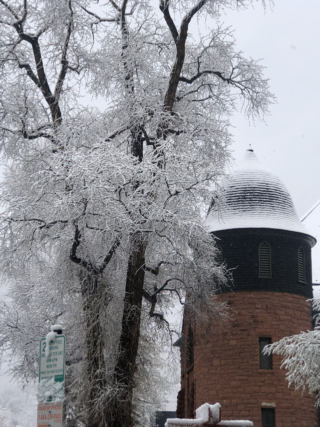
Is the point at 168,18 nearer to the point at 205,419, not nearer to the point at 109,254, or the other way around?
the point at 109,254

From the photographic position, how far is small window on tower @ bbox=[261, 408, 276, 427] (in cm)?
2234

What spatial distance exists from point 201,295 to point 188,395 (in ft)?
34.1

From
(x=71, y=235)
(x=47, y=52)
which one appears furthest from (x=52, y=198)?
(x=47, y=52)

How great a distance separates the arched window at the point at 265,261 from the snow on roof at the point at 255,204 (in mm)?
765

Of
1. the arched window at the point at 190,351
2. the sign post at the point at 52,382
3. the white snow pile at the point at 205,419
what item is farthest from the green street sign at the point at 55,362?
the arched window at the point at 190,351

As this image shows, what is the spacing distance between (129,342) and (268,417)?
26.7ft

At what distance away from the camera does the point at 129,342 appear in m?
16.5

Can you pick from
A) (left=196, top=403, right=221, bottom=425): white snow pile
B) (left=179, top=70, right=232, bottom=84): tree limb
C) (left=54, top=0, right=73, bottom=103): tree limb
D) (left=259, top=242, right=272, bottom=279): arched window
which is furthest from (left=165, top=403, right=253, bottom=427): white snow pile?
(left=259, top=242, right=272, bottom=279): arched window

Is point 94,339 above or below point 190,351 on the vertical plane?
below

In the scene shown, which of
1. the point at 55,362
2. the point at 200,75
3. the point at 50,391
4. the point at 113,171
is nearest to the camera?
the point at 50,391

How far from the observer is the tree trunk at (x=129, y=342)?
1564cm

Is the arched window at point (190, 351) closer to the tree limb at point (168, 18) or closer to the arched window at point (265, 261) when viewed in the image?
the arched window at point (265, 261)

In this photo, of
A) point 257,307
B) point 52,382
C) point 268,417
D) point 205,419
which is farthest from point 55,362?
point 257,307

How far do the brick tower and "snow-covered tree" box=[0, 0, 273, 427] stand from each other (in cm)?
372
